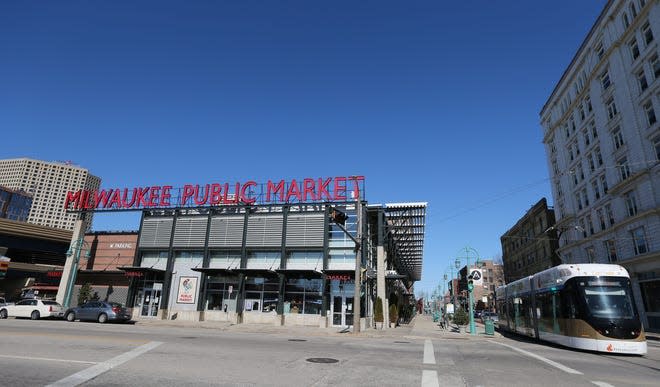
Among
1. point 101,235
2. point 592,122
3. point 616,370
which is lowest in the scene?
point 616,370

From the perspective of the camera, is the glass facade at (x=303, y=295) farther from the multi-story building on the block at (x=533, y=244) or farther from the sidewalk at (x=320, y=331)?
the multi-story building on the block at (x=533, y=244)

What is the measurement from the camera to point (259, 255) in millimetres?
35312

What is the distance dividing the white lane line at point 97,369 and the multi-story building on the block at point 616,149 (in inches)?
1447

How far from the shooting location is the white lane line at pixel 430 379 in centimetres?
802

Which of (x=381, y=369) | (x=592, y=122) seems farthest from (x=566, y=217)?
(x=381, y=369)

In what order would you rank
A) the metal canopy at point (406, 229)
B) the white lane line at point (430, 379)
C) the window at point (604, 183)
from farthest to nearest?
the window at point (604, 183)
the metal canopy at point (406, 229)
the white lane line at point (430, 379)

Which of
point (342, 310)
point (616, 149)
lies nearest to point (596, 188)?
point (616, 149)

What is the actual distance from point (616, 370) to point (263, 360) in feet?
30.8

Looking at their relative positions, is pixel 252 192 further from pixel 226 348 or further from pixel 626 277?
pixel 626 277

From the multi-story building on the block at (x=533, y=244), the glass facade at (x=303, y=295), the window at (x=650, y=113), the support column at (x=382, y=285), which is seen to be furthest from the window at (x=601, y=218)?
the glass facade at (x=303, y=295)

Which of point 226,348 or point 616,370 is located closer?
point 616,370

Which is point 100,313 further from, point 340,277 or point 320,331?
point 340,277

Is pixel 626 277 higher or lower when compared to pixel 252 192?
lower

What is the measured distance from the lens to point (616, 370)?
10664 millimetres
